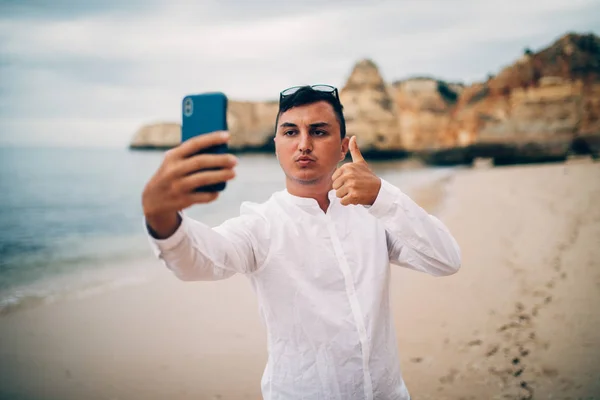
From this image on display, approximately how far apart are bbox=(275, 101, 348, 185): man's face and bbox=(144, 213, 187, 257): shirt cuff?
0.71 metres

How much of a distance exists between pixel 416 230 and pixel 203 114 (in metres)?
0.97

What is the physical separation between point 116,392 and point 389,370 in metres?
3.48

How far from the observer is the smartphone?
3.50ft

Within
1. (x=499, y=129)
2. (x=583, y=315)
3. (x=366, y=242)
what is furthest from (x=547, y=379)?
(x=499, y=129)

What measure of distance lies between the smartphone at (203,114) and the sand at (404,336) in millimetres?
3446

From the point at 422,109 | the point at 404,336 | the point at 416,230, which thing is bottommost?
the point at 404,336

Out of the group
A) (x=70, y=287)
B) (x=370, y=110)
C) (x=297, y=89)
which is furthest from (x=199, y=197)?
(x=370, y=110)

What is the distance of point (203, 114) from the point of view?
108 centimetres

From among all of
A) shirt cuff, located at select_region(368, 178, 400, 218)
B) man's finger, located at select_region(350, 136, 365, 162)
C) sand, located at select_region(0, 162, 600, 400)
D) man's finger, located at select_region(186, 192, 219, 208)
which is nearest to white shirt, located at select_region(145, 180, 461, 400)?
shirt cuff, located at select_region(368, 178, 400, 218)

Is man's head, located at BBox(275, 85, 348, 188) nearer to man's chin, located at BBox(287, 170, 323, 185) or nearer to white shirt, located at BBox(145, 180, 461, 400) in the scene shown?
man's chin, located at BBox(287, 170, 323, 185)

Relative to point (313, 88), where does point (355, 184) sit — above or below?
below

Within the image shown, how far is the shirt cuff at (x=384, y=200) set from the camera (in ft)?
4.92

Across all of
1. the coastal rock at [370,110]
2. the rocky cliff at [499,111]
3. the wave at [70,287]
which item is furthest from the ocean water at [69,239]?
the coastal rock at [370,110]

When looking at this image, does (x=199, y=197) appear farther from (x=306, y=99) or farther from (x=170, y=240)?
(x=306, y=99)
